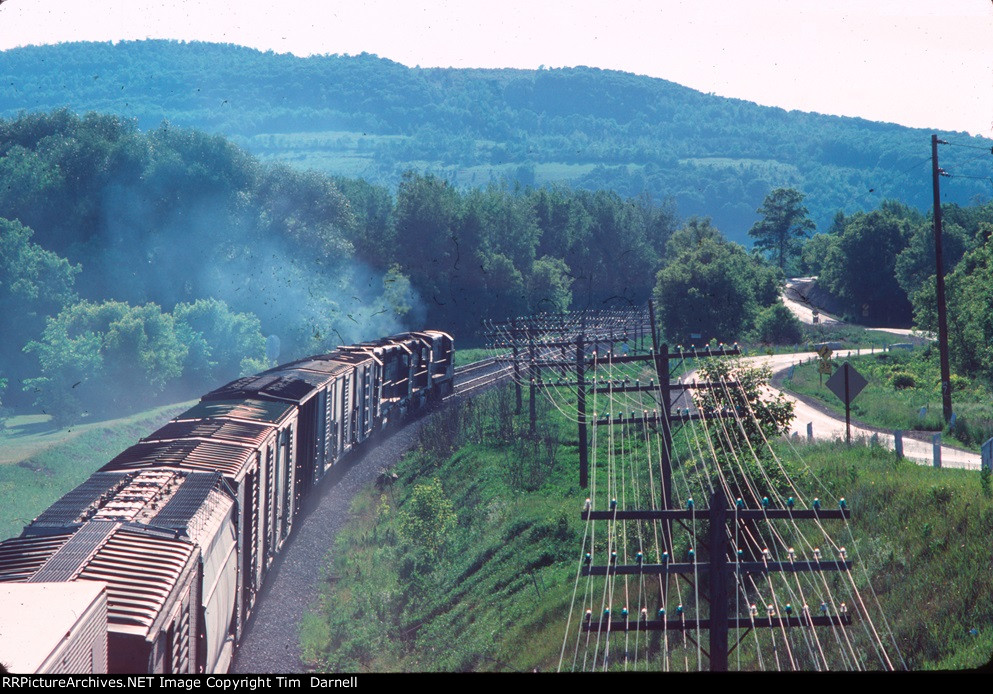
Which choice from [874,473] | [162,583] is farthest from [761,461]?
[162,583]

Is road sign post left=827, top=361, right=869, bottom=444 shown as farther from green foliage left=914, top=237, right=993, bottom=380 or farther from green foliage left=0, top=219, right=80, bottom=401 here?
green foliage left=0, top=219, right=80, bottom=401

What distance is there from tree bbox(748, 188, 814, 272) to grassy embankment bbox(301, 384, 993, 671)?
109817 millimetres

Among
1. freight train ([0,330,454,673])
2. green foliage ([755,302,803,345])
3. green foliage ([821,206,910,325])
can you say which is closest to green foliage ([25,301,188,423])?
freight train ([0,330,454,673])

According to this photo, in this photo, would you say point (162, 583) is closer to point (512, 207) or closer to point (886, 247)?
point (512, 207)

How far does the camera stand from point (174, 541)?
9.97 meters

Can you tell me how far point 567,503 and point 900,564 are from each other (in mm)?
9833

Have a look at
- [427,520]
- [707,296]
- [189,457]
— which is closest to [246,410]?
[189,457]

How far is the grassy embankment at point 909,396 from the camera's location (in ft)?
96.0

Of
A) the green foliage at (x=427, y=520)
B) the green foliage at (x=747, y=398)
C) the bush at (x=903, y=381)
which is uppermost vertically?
the green foliage at (x=747, y=398)

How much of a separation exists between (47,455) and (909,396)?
33227 mm

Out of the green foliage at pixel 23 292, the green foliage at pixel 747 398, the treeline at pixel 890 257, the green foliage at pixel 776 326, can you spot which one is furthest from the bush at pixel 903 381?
the green foliage at pixel 23 292

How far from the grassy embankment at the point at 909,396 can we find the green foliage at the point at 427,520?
1622 centimetres

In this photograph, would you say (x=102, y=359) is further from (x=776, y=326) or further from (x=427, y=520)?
(x=776, y=326)

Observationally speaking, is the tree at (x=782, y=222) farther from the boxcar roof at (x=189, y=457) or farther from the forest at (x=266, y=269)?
Answer: the boxcar roof at (x=189, y=457)
